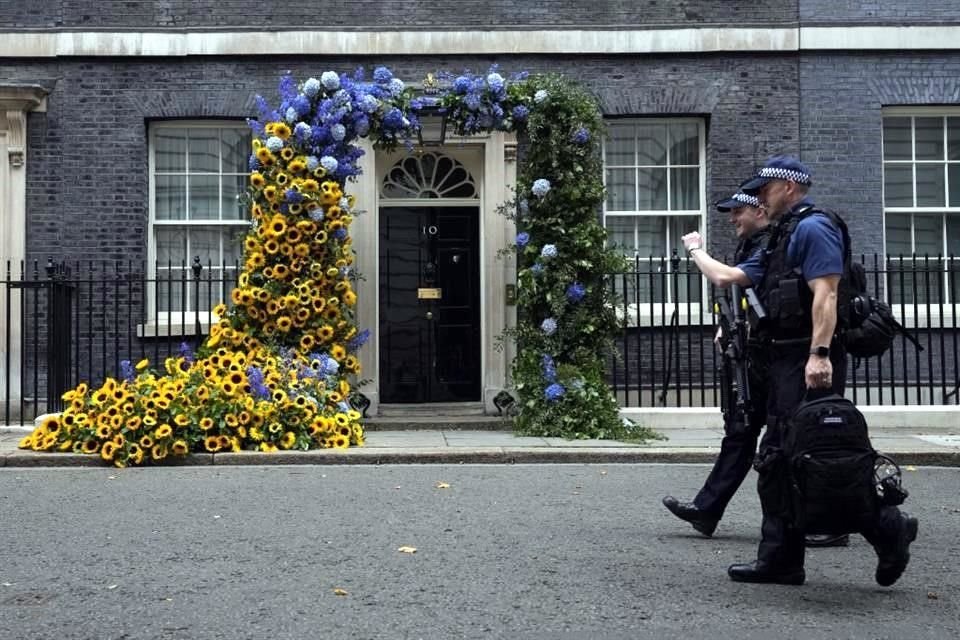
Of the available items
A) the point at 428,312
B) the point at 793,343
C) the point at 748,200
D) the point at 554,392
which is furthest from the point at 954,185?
the point at 793,343

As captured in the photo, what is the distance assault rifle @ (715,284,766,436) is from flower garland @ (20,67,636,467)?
462 centimetres

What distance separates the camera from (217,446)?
891 centimetres

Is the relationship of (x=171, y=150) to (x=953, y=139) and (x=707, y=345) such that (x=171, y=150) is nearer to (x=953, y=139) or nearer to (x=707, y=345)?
(x=707, y=345)

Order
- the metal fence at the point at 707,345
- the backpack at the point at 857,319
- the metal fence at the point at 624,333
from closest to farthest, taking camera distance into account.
Answer: the backpack at the point at 857,319
the metal fence at the point at 624,333
the metal fence at the point at 707,345

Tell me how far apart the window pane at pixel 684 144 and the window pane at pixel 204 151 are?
17.7 feet

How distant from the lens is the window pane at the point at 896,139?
40.3ft

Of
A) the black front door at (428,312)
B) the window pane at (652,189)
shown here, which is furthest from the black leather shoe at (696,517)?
the window pane at (652,189)

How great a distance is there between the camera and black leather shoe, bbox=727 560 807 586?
464cm

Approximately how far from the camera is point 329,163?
9.99 metres

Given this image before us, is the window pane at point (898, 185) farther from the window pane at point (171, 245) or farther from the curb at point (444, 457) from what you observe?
the window pane at point (171, 245)

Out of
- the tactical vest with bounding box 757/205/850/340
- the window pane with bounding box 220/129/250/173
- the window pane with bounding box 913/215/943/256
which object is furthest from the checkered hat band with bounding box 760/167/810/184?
the window pane with bounding box 220/129/250/173

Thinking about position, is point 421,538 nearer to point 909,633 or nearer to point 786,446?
point 786,446

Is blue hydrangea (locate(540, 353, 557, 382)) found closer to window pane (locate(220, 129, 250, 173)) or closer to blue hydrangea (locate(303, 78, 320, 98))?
blue hydrangea (locate(303, 78, 320, 98))

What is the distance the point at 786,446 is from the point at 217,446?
579 centimetres
